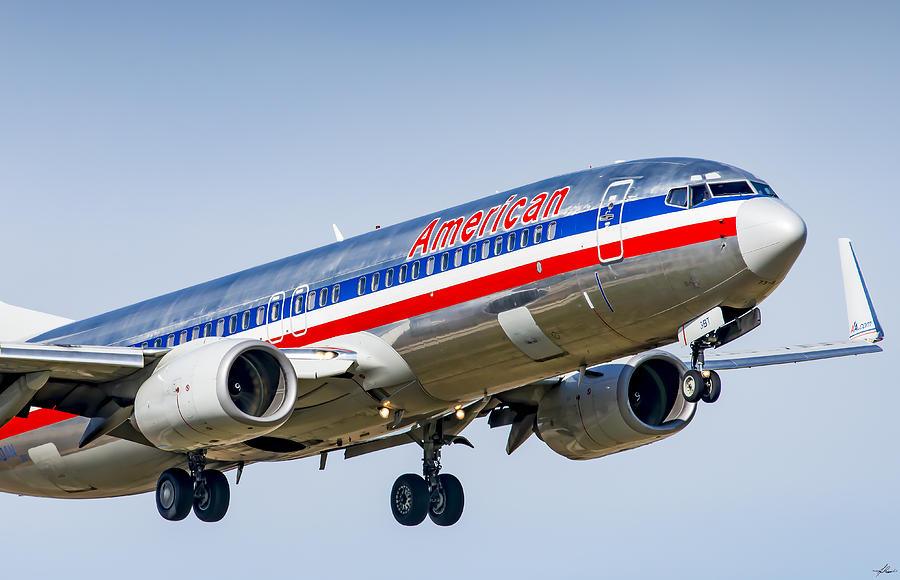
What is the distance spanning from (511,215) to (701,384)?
4.70 metres

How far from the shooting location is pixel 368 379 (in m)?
28.2

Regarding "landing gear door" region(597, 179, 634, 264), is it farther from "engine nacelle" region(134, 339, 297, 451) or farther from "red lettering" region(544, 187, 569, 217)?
"engine nacelle" region(134, 339, 297, 451)

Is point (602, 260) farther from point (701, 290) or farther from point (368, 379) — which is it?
point (368, 379)

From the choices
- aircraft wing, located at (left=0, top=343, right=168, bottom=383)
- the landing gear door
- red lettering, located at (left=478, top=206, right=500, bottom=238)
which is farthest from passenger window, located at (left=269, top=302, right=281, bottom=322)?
the landing gear door

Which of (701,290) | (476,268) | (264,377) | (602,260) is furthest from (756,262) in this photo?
(264,377)

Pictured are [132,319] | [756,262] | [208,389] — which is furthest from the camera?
[132,319]

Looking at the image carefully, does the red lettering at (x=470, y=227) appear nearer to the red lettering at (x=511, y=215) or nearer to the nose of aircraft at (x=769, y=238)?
the red lettering at (x=511, y=215)

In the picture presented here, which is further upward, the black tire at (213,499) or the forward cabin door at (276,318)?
the forward cabin door at (276,318)

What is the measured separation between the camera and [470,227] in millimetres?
27766

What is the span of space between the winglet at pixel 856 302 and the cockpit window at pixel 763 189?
12.7 feet

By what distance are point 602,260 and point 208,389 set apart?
7314 mm

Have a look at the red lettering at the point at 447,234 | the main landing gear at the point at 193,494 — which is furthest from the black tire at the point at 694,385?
the main landing gear at the point at 193,494

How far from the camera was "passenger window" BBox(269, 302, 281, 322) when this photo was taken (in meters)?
30.3

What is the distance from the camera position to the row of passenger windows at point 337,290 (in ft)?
88.2
